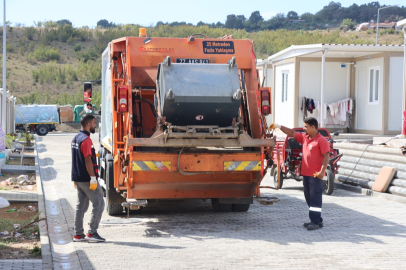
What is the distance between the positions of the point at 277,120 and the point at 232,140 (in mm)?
19514

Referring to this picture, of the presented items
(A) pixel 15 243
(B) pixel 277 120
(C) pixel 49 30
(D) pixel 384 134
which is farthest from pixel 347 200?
(C) pixel 49 30

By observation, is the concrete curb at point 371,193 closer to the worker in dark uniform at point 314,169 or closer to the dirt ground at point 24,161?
the worker in dark uniform at point 314,169

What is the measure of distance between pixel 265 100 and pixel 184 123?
4.97 ft

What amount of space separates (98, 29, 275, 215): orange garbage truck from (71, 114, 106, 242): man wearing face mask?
2.59 feet

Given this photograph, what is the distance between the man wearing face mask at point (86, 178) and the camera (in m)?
8.00

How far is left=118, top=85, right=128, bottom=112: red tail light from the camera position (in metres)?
9.10

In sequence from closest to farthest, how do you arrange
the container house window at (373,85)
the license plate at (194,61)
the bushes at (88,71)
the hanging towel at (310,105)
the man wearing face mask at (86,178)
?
1. the man wearing face mask at (86,178)
2. the license plate at (194,61)
3. the container house window at (373,85)
4. the hanging towel at (310,105)
5. the bushes at (88,71)

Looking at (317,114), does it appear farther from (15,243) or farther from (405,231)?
(15,243)

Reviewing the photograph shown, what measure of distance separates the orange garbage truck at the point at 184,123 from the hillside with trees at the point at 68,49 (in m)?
42.0

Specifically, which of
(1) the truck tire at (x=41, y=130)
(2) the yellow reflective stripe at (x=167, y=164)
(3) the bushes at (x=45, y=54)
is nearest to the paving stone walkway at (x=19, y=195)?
(2) the yellow reflective stripe at (x=167, y=164)

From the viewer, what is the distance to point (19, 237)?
8.36m

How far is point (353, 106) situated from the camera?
80.7 ft

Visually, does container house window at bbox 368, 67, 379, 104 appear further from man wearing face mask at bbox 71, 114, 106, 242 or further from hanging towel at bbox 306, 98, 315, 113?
man wearing face mask at bbox 71, 114, 106, 242

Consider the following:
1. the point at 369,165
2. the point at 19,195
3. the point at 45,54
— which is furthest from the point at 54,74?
the point at 369,165
